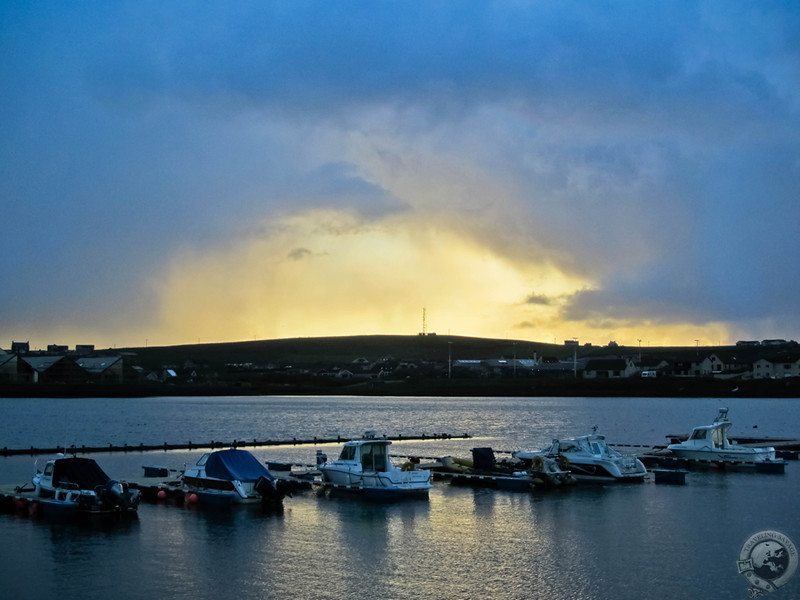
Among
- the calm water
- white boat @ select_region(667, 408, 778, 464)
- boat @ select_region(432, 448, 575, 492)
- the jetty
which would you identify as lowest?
the jetty

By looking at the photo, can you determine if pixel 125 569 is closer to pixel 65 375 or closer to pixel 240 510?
pixel 240 510

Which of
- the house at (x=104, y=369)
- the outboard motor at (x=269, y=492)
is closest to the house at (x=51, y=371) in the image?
the house at (x=104, y=369)

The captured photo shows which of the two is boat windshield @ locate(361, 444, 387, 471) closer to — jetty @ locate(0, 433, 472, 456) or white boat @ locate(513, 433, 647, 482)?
white boat @ locate(513, 433, 647, 482)

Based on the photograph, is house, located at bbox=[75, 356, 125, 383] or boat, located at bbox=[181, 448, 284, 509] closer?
boat, located at bbox=[181, 448, 284, 509]

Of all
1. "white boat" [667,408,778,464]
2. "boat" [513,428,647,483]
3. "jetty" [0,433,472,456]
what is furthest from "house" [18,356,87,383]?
"boat" [513,428,647,483]

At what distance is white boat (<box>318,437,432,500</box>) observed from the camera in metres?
38.9

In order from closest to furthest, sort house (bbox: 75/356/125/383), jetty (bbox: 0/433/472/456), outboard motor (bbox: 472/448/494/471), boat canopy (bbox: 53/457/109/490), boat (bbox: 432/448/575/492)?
boat canopy (bbox: 53/457/109/490), boat (bbox: 432/448/575/492), outboard motor (bbox: 472/448/494/471), jetty (bbox: 0/433/472/456), house (bbox: 75/356/125/383)

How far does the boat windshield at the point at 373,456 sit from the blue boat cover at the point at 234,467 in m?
4.68

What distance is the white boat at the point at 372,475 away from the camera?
38.9 m

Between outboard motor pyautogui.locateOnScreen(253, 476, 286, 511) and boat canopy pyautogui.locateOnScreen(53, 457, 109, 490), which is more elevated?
boat canopy pyautogui.locateOnScreen(53, 457, 109, 490)

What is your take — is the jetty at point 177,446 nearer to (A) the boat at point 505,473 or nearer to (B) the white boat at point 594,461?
(A) the boat at point 505,473

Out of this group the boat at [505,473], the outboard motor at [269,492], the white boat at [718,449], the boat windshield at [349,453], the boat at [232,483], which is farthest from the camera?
the white boat at [718,449]

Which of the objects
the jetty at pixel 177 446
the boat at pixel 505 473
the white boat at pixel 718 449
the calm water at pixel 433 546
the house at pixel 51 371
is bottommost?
the jetty at pixel 177 446

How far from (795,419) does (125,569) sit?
356 ft
